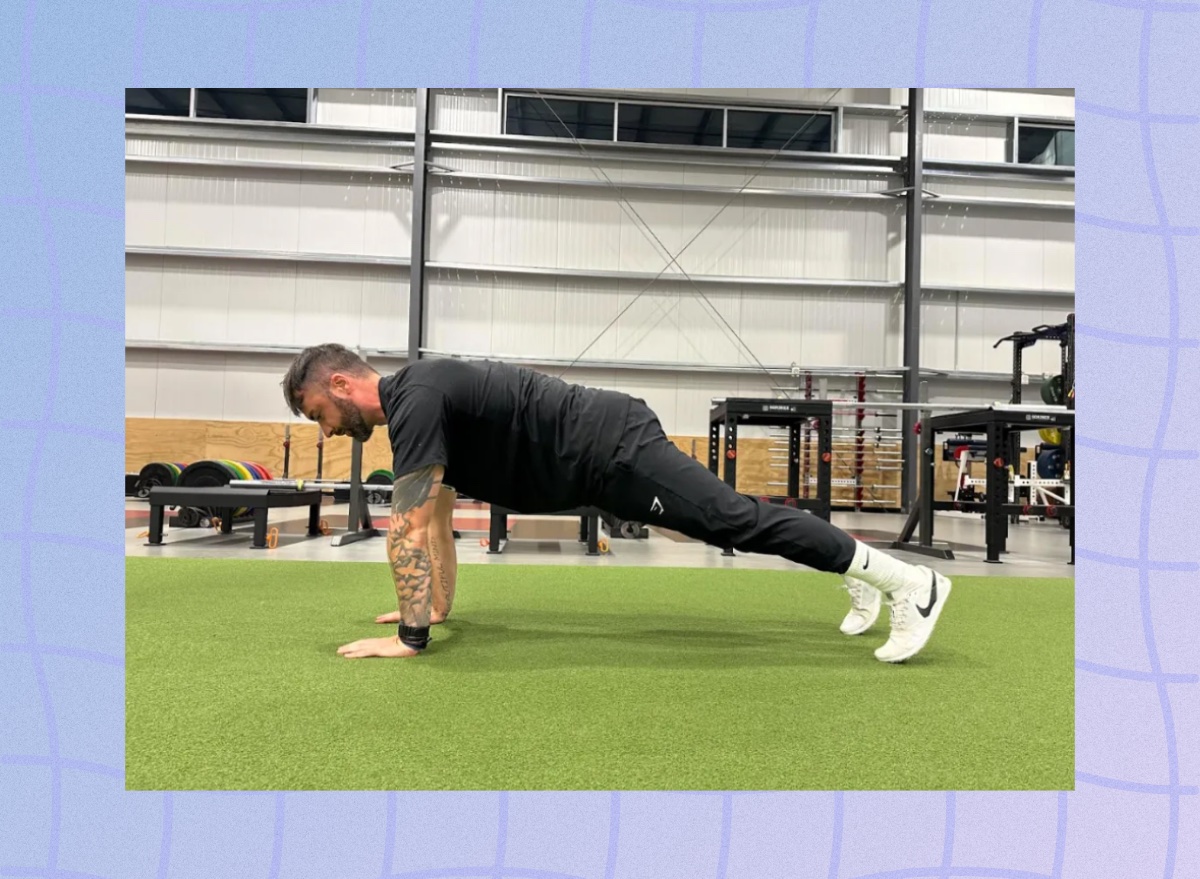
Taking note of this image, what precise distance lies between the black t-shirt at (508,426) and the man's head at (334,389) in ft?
0.16

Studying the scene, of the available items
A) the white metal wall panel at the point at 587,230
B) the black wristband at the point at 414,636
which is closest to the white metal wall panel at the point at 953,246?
the white metal wall panel at the point at 587,230

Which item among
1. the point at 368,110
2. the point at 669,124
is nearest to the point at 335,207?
the point at 368,110

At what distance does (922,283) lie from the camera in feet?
32.1

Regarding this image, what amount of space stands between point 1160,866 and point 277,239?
33.2 feet

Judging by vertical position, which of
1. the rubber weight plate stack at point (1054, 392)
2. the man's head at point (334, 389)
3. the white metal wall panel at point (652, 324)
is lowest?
the man's head at point (334, 389)

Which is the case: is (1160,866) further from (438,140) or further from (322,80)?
(438,140)

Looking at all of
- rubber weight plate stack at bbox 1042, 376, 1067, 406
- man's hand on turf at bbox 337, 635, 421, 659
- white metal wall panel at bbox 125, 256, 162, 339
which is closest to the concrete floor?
rubber weight plate stack at bbox 1042, 376, 1067, 406

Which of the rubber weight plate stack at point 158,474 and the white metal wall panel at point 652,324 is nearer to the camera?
the rubber weight plate stack at point 158,474

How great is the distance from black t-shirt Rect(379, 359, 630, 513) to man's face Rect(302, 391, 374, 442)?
0.27ft

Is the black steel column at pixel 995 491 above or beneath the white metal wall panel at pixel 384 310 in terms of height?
beneath

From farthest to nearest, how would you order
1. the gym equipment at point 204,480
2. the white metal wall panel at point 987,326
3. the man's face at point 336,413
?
the white metal wall panel at point 987,326 < the gym equipment at point 204,480 < the man's face at point 336,413

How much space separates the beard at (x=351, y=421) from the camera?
71.4 inches

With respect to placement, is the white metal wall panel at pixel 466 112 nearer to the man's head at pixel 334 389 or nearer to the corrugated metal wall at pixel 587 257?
the corrugated metal wall at pixel 587 257

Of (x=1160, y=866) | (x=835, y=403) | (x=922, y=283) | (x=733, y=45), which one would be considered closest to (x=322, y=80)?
(x=733, y=45)
